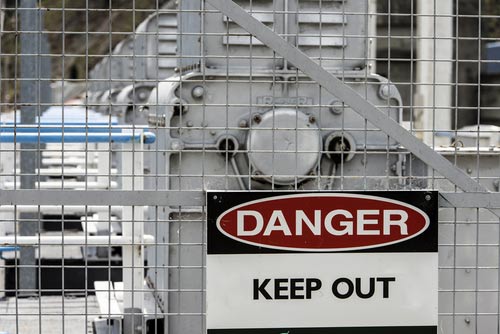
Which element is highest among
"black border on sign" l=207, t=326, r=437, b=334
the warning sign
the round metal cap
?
the round metal cap

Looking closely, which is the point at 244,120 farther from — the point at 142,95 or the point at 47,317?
the point at 142,95

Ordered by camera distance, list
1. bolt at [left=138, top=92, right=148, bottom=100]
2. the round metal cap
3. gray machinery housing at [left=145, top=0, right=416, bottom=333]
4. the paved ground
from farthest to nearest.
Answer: bolt at [left=138, top=92, right=148, bottom=100] → the paved ground → gray machinery housing at [left=145, top=0, right=416, bottom=333] → the round metal cap

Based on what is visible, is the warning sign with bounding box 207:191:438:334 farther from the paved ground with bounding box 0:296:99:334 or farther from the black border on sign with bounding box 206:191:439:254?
the paved ground with bounding box 0:296:99:334

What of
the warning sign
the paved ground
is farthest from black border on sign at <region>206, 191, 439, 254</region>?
the paved ground

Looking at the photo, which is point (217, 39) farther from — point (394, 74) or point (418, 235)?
point (394, 74)

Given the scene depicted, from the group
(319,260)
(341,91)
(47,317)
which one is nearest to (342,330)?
(319,260)

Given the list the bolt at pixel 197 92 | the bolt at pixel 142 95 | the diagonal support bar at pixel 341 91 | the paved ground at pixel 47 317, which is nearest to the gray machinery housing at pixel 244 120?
the bolt at pixel 197 92

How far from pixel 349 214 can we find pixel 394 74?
33247 millimetres

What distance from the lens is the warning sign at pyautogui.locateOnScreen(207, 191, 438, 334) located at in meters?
4.83

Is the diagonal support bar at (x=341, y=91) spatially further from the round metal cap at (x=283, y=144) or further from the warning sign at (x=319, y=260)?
the round metal cap at (x=283, y=144)

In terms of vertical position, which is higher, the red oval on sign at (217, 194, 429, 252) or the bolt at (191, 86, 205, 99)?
the bolt at (191, 86, 205, 99)

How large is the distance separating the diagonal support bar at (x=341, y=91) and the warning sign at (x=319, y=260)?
0.16 meters

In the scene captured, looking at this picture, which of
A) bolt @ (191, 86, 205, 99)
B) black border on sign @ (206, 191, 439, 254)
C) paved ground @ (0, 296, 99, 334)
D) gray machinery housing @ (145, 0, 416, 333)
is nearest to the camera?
black border on sign @ (206, 191, 439, 254)

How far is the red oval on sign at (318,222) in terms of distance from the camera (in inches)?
190
